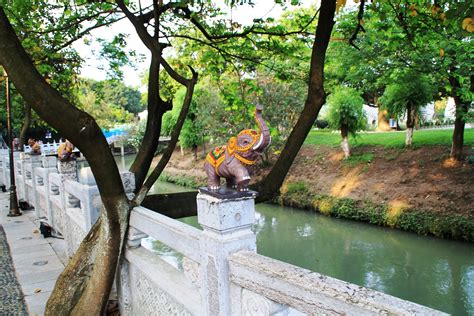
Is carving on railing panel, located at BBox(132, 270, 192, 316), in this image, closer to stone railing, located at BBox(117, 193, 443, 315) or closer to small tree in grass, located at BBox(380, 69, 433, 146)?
stone railing, located at BBox(117, 193, 443, 315)

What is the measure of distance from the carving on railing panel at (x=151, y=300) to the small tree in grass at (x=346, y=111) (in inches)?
475

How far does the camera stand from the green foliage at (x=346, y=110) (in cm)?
1480

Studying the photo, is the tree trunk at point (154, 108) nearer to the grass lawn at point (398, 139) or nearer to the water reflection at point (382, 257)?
the water reflection at point (382, 257)

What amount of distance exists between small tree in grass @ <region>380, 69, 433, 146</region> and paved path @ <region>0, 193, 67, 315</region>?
10009 mm

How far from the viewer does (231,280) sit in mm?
2412

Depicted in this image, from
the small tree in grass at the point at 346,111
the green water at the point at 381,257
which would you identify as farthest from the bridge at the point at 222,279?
the small tree in grass at the point at 346,111

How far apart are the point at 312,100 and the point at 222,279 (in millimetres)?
2372

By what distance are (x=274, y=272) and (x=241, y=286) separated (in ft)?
1.26

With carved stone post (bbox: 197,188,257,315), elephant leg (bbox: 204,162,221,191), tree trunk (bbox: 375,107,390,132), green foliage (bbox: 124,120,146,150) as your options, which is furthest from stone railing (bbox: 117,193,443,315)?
green foliage (bbox: 124,120,146,150)

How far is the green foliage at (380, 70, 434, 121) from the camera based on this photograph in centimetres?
1202

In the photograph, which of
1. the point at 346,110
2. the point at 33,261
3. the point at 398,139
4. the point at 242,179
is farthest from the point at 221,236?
the point at 398,139

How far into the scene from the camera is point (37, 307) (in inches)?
187

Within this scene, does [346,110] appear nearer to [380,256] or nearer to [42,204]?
[380,256]

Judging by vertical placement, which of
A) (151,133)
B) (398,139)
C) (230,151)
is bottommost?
(398,139)
